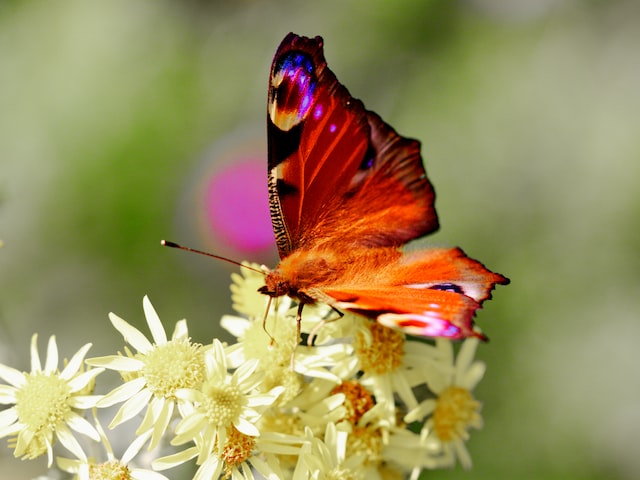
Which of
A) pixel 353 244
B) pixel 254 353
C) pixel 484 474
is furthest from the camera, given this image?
pixel 484 474

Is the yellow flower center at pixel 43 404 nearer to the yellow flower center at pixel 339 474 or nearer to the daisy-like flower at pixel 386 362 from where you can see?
the yellow flower center at pixel 339 474

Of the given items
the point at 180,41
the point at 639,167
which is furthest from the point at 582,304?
the point at 180,41

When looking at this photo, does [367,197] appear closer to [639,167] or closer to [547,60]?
[639,167]

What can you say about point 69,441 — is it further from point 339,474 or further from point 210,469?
point 339,474

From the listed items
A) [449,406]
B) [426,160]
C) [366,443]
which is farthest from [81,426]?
[426,160]

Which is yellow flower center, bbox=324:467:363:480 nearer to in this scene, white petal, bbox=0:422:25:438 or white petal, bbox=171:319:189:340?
white petal, bbox=171:319:189:340

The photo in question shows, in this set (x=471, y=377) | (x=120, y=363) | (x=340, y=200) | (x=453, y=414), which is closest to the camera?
(x=120, y=363)

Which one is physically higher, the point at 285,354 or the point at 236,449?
the point at 285,354
